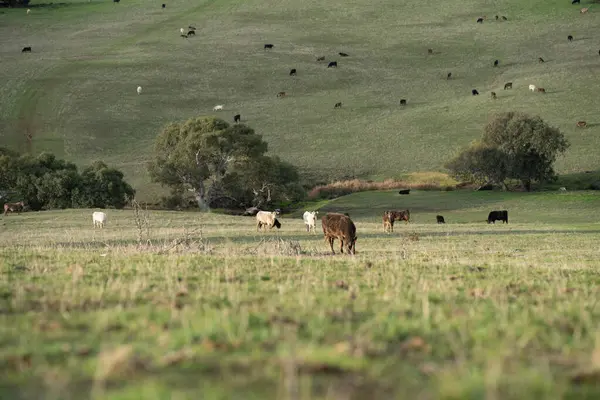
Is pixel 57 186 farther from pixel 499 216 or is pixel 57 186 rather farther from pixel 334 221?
pixel 334 221

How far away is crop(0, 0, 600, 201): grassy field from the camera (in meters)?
84.2

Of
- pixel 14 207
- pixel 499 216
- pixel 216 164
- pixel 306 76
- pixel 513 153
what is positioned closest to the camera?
pixel 499 216

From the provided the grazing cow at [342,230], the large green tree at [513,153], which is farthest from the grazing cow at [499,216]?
the grazing cow at [342,230]

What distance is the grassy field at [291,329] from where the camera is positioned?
20.8 feet

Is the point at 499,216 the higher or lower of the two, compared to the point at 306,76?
lower

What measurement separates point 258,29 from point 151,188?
67.5 m

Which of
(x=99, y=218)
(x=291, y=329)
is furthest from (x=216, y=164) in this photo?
(x=291, y=329)

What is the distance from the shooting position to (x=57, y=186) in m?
62.5

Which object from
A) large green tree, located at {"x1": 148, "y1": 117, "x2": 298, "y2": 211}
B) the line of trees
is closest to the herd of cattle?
the line of trees

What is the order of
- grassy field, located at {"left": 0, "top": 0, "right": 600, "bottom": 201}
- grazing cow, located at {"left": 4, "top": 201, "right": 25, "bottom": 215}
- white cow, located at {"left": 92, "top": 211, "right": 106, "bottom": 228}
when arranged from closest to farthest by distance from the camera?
white cow, located at {"left": 92, "top": 211, "right": 106, "bottom": 228} < grazing cow, located at {"left": 4, "top": 201, "right": 25, "bottom": 215} < grassy field, located at {"left": 0, "top": 0, "right": 600, "bottom": 201}

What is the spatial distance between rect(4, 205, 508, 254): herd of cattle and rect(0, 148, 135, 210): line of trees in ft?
21.1

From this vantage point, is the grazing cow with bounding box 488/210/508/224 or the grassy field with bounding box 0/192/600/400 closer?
the grassy field with bounding box 0/192/600/400

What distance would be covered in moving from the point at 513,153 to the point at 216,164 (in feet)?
71.6

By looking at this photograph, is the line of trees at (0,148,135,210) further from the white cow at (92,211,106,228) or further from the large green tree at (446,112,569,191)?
the large green tree at (446,112,569,191)
